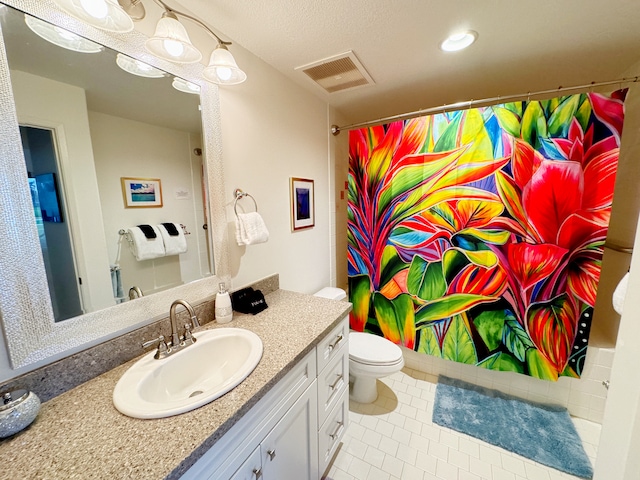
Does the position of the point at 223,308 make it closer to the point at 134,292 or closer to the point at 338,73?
the point at 134,292

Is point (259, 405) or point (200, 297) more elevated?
point (200, 297)

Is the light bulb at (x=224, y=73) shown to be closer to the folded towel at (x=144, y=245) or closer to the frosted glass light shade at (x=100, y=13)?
the frosted glass light shade at (x=100, y=13)

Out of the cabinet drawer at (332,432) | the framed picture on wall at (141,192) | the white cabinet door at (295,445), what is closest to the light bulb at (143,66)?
the framed picture on wall at (141,192)

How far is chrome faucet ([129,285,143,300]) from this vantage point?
99 cm

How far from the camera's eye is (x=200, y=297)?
122 cm

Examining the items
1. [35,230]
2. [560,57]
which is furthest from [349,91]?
[35,230]

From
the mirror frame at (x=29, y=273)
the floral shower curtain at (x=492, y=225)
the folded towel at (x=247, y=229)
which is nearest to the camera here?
the mirror frame at (x=29, y=273)

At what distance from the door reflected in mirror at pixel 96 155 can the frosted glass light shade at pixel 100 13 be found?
136 millimetres

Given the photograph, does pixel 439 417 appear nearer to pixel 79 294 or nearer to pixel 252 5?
pixel 79 294

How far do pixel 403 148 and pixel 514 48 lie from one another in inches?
29.9

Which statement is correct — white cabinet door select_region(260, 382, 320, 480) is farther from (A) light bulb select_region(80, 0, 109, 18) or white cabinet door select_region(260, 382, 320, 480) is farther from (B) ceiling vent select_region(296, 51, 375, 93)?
(B) ceiling vent select_region(296, 51, 375, 93)

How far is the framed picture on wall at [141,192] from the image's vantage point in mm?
975

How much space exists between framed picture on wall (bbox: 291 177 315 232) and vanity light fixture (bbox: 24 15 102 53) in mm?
1108

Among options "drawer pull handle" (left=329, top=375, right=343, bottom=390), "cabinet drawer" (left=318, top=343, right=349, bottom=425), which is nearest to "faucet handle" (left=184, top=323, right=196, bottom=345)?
"cabinet drawer" (left=318, top=343, right=349, bottom=425)
